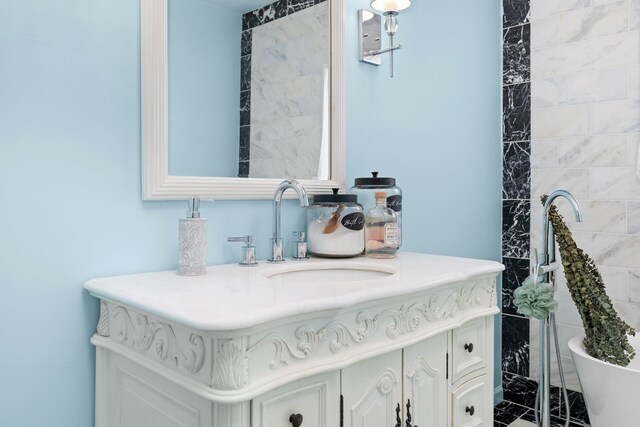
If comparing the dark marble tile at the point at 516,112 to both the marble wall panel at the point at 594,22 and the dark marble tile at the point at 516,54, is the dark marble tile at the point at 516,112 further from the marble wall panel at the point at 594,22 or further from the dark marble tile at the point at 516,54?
the marble wall panel at the point at 594,22

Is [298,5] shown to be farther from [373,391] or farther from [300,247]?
[373,391]

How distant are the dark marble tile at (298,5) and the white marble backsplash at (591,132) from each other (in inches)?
55.6

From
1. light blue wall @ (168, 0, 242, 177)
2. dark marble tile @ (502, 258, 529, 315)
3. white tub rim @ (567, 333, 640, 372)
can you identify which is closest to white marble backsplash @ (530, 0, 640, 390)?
dark marble tile @ (502, 258, 529, 315)

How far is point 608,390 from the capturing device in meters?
1.72

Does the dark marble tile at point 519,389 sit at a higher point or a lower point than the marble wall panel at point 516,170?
lower

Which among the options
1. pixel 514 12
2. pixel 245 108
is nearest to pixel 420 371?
pixel 245 108

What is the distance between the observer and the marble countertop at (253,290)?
34.5 inches

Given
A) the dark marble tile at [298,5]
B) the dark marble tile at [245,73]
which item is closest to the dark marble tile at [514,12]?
the dark marble tile at [298,5]

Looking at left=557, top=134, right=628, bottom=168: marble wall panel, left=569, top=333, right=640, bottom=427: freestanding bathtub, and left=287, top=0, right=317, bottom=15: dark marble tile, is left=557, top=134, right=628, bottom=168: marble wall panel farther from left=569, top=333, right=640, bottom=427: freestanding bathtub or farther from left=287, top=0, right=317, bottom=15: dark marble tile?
left=287, top=0, right=317, bottom=15: dark marble tile

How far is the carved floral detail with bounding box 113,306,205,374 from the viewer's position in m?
0.88

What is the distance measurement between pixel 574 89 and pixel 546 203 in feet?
3.35

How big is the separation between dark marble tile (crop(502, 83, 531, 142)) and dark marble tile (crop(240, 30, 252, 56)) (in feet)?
5.56

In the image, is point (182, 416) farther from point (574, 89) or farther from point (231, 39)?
point (574, 89)

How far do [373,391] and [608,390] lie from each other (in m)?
1.10
